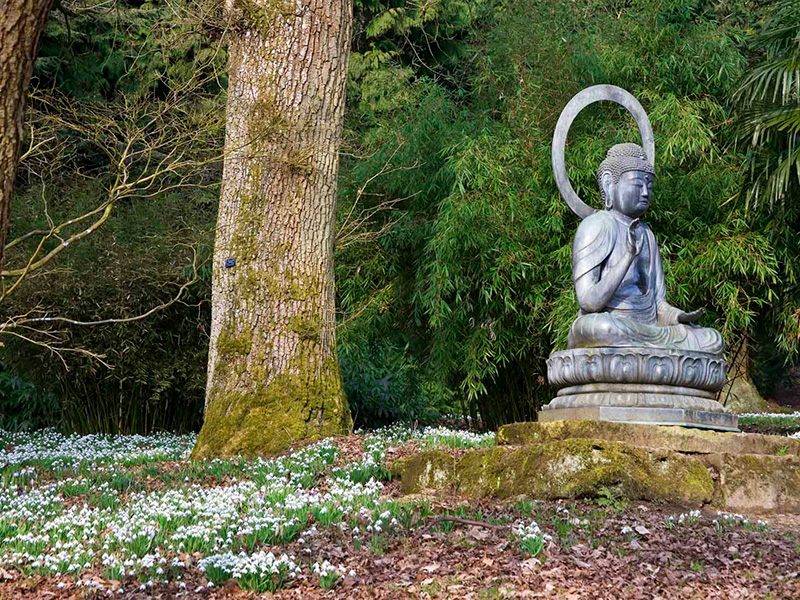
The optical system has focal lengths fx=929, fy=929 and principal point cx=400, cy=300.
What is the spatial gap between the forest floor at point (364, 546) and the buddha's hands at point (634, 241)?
2.00m

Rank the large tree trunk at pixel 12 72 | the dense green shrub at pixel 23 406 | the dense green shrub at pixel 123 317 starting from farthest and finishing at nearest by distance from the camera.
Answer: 1. the dense green shrub at pixel 23 406
2. the dense green shrub at pixel 123 317
3. the large tree trunk at pixel 12 72

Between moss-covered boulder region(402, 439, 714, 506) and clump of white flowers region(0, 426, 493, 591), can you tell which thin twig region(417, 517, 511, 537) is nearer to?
clump of white flowers region(0, 426, 493, 591)

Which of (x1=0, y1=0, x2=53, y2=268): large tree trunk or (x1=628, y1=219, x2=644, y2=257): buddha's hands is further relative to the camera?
(x1=628, y1=219, x2=644, y2=257): buddha's hands

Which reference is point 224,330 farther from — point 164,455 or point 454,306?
point 454,306

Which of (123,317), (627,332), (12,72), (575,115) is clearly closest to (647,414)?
(627,332)

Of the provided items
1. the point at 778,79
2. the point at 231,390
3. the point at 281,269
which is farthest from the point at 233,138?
the point at 778,79

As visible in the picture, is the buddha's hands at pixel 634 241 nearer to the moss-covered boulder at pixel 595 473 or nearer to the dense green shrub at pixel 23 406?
the moss-covered boulder at pixel 595 473

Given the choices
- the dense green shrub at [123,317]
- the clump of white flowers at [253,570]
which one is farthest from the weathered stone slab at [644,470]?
the dense green shrub at [123,317]

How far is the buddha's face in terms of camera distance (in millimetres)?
6820

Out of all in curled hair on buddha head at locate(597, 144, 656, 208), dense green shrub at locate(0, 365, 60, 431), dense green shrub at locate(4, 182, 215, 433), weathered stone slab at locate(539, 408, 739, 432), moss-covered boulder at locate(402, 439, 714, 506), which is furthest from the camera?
dense green shrub at locate(0, 365, 60, 431)

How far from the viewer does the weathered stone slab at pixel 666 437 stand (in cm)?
579

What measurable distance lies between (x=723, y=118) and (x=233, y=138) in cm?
597

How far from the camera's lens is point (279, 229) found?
7977 mm

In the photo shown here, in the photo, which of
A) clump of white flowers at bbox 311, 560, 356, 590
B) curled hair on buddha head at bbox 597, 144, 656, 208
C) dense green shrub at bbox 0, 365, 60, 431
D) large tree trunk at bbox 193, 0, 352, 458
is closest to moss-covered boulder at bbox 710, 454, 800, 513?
curled hair on buddha head at bbox 597, 144, 656, 208
